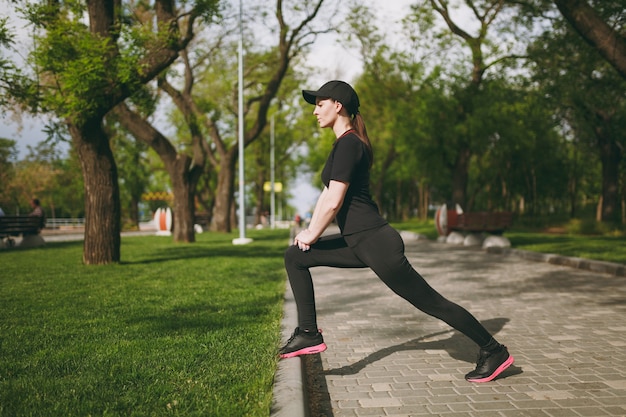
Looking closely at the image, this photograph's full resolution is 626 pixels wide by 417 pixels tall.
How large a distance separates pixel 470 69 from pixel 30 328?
74.1 ft

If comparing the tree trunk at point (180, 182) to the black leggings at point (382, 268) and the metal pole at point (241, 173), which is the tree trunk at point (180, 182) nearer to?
the metal pole at point (241, 173)

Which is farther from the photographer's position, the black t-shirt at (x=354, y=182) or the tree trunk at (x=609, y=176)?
the tree trunk at (x=609, y=176)

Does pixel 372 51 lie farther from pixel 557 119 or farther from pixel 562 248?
pixel 562 248

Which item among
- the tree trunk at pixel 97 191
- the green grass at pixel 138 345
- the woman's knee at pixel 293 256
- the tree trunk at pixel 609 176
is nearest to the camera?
the green grass at pixel 138 345

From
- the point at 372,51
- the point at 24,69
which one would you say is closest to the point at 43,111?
the point at 24,69

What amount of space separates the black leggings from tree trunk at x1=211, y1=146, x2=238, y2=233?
22220 mm

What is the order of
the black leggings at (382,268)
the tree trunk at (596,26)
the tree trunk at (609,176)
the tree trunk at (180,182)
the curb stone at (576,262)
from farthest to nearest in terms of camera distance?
the tree trunk at (609,176)
the tree trunk at (180,182)
the curb stone at (576,262)
the tree trunk at (596,26)
the black leggings at (382,268)

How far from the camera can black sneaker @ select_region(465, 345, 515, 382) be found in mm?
3951

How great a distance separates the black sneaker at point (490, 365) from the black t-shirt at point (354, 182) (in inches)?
46.1

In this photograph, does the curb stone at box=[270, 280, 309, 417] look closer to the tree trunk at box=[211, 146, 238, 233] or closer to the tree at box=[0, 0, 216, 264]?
the tree at box=[0, 0, 216, 264]

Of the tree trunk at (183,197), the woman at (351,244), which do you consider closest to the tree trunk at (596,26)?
the woman at (351,244)

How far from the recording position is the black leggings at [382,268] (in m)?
3.73

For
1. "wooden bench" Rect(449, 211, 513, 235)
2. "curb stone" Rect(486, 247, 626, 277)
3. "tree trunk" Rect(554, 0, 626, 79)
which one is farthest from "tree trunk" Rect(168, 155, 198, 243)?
"tree trunk" Rect(554, 0, 626, 79)

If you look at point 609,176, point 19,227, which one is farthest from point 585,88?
point 19,227
